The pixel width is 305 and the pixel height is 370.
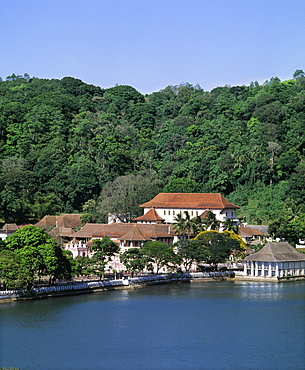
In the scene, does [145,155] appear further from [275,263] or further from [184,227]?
[275,263]

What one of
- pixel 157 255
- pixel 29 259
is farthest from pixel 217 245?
pixel 29 259

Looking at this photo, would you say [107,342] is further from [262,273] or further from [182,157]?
[182,157]

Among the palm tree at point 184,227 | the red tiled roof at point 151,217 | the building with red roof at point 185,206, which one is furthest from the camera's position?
the red tiled roof at point 151,217

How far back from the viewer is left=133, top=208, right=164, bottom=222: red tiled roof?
65.3 m

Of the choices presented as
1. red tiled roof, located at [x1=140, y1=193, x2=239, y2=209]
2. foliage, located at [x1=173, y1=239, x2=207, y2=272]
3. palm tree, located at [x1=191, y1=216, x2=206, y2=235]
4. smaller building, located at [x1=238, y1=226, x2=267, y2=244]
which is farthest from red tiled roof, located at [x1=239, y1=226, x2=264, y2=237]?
foliage, located at [x1=173, y1=239, x2=207, y2=272]

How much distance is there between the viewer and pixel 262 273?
51.4 metres

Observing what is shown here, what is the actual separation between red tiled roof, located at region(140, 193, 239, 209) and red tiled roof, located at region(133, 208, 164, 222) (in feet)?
3.15

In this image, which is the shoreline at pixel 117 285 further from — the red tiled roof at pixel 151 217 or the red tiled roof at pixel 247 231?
the red tiled roof at pixel 151 217

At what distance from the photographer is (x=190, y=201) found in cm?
6612

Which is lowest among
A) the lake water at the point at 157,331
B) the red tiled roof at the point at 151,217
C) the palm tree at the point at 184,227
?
the lake water at the point at 157,331

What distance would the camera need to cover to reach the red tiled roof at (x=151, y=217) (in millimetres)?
65312

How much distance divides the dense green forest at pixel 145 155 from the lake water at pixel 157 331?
67.6ft

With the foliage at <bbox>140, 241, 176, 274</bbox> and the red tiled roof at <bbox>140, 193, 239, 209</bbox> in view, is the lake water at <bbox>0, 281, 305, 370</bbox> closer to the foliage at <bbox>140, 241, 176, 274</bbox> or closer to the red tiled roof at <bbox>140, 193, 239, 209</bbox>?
the foliage at <bbox>140, 241, 176, 274</bbox>

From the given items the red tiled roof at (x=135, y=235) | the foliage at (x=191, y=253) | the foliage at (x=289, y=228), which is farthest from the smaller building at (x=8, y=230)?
the foliage at (x=289, y=228)
